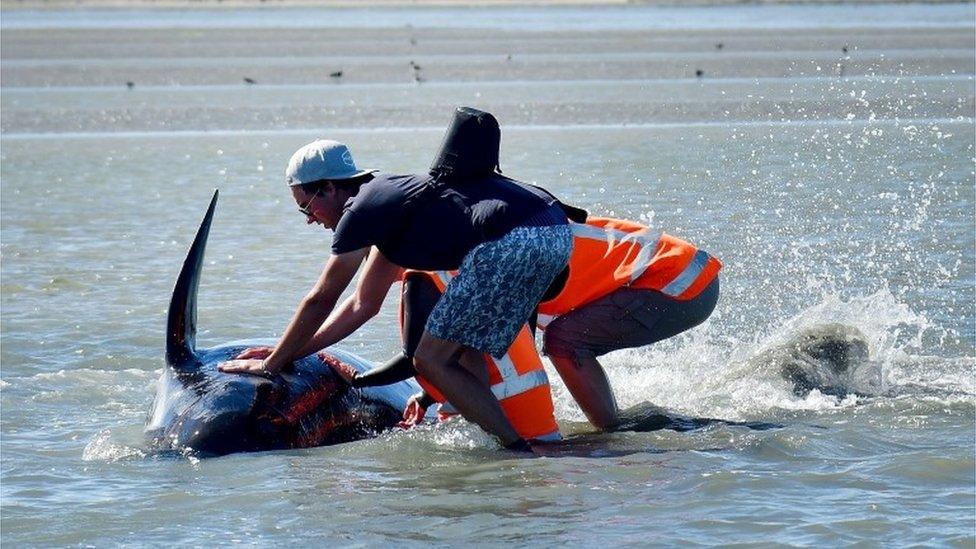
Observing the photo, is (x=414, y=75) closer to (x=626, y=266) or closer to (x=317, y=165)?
(x=626, y=266)

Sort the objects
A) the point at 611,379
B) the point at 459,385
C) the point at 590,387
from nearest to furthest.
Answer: the point at 459,385, the point at 590,387, the point at 611,379

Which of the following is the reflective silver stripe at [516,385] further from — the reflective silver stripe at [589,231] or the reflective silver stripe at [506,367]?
the reflective silver stripe at [589,231]

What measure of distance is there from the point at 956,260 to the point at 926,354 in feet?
7.78

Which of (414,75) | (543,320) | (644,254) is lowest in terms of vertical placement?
(543,320)

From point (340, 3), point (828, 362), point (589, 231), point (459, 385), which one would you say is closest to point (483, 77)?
point (828, 362)

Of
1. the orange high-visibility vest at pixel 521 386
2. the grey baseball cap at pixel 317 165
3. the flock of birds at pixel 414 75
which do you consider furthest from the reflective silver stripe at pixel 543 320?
the flock of birds at pixel 414 75

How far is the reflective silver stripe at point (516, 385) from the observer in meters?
7.15

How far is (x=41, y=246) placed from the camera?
13.7m

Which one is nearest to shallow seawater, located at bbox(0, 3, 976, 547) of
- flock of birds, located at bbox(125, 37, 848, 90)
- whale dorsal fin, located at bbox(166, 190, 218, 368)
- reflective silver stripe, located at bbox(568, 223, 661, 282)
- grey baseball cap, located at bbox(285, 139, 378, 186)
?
whale dorsal fin, located at bbox(166, 190, 218, 368)

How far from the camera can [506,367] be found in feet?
23.5

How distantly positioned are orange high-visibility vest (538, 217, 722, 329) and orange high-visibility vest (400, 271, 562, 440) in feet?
0.96

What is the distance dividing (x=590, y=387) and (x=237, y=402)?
1.53 m

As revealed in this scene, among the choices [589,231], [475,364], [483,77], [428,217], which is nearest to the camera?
[428,217]

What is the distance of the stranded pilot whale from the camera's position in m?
7.12
